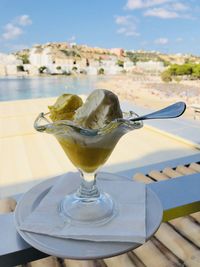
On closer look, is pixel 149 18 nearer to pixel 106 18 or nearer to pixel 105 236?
pixel 106 18

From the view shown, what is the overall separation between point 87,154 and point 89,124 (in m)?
0.04

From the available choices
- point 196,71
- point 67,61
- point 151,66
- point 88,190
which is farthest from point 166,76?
point 88,190

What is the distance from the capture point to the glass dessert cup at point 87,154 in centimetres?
32

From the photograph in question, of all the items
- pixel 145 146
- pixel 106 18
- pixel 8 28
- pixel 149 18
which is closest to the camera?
pixel 145 146

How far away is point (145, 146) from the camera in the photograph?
1.54 metres

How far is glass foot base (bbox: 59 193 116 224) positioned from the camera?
368 mm

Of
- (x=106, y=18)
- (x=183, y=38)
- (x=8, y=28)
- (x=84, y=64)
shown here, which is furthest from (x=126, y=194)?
(x=106, y=18)

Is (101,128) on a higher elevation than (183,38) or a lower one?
lower

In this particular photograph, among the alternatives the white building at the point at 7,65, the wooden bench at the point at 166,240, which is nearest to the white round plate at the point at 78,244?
the wooden bench at the point at 166,240

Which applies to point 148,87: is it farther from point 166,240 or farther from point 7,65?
point 166,240

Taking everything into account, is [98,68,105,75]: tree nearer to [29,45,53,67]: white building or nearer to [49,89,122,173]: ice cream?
[29,45,53,67]: white building

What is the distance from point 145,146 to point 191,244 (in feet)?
3.42

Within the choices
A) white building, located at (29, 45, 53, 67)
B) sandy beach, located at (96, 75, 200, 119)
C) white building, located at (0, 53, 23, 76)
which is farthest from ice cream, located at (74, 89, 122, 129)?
sandy beach, located at (96, 75, 200, 119)

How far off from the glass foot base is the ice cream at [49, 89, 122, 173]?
5 cm
